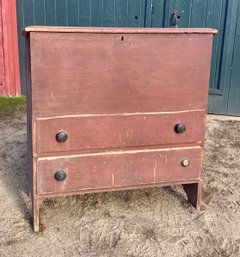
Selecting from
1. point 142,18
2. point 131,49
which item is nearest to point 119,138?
point 131,49

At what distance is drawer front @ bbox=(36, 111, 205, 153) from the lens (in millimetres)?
2322

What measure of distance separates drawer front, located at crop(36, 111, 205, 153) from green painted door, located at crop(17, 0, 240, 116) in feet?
8.08

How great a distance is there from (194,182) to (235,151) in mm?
1382

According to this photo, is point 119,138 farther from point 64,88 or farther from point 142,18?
point 142,18

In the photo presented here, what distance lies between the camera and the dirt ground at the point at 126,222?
7.77ft

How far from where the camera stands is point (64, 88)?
226 centimetres

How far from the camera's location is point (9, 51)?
5254 millimetres

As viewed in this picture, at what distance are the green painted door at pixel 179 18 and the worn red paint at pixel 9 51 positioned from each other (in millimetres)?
137

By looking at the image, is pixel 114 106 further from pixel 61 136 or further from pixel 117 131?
pixel 61 136

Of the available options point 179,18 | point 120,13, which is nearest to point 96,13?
point 120,13

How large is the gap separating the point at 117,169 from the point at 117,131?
24 cm

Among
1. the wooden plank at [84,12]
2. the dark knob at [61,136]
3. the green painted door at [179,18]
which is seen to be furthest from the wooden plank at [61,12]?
the dark knob at [61,136]

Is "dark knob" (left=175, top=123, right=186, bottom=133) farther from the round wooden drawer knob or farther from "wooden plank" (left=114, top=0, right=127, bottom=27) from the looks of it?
"wooden plank" (left=114, top=0, right=127, bottom=27)

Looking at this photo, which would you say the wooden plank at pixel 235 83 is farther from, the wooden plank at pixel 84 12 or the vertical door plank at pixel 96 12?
the wooden plank at pixel 84 12
